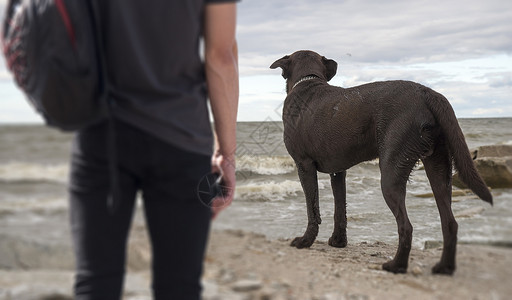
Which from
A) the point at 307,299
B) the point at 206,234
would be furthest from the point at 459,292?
the point at 206,234

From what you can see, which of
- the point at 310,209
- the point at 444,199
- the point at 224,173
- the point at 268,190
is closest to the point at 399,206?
the point at 444,199

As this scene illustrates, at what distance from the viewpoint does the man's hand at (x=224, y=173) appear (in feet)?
5.78

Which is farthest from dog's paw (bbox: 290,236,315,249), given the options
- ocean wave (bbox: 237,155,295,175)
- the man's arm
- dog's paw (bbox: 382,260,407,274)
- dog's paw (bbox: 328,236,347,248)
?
ocean wave (bbox: 237,155,295,175)

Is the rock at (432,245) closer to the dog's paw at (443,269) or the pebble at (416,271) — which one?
the pebble at (416,271)

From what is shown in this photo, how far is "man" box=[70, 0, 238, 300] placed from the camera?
1403 millimetres

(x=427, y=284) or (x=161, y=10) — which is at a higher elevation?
(x=161, y=10)

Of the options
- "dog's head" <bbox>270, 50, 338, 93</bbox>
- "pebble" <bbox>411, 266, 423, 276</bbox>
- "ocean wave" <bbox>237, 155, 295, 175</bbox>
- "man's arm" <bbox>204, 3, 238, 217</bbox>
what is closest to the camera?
"man's arm" <bbox>204, 3, 238, 217</bbox>

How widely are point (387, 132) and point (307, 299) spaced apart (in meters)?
1.64

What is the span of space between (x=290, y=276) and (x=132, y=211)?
7.57 ft

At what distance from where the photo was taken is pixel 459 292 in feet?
11.5

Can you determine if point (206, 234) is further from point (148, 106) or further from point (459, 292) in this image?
point (459, 292)

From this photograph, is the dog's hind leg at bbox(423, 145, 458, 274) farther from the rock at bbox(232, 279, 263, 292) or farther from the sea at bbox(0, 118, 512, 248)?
the rock at bbox(232, 279, 263, 292)

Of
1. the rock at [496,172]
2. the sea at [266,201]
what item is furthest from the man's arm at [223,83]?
the rock at [496,172]

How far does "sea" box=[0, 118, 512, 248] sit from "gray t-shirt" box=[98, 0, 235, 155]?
0.97 metres
